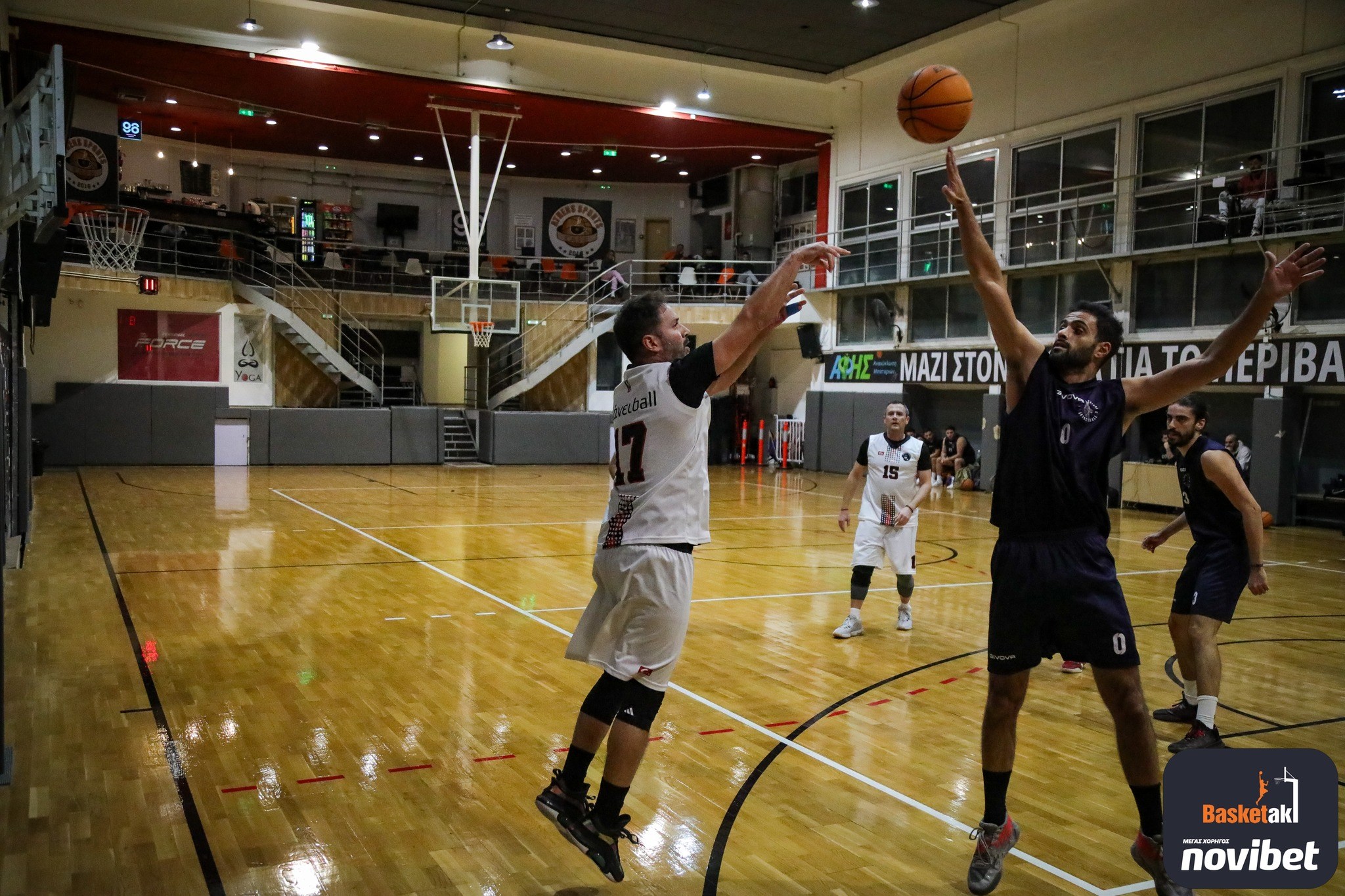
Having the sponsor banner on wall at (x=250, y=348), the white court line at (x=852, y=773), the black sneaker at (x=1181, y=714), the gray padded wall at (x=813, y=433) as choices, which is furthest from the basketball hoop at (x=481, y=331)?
the black sneaker at (x=1181, y=714)

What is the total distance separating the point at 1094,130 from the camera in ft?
64.8

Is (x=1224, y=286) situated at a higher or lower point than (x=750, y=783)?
higher

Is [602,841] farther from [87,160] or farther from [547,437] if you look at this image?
[87,160]

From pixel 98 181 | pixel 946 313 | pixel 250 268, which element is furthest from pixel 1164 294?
pixel 98 181

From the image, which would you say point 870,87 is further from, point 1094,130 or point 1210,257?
→ point 1210,257

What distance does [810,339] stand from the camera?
26609 mm

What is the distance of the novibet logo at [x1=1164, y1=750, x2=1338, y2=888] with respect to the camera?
3.59 metres

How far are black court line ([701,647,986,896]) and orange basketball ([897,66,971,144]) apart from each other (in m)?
3.22

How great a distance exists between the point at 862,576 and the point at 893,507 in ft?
1.92

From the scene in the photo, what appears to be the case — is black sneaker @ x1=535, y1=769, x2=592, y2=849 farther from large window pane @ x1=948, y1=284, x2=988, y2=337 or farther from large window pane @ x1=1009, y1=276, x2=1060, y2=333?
large window pane @ x1=948, y1=284, x2=988, y2=337

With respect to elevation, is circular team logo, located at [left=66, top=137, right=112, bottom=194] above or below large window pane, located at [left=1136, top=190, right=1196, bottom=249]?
above

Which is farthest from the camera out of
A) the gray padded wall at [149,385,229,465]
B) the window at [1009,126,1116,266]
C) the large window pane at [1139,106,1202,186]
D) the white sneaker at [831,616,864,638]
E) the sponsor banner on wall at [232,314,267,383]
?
the sponsor banner on wall at [232,314,267,383]

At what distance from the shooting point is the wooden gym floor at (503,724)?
3.94m

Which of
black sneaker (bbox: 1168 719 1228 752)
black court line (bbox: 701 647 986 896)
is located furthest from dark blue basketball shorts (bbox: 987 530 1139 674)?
black sneaker (bbox: 1168 719 1228 752)
